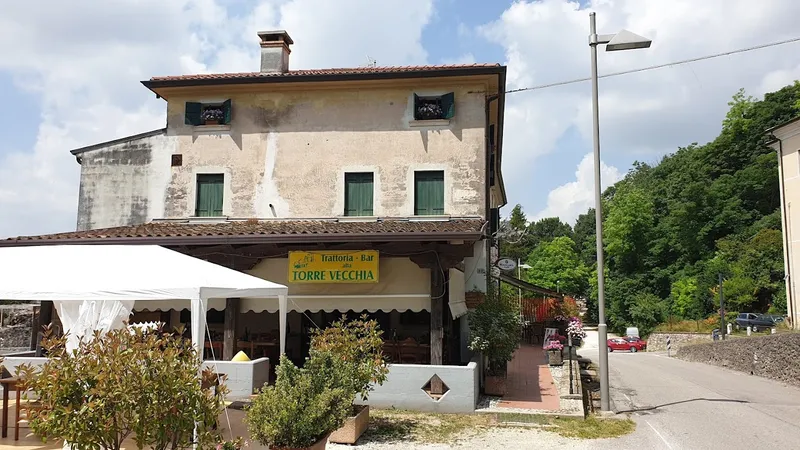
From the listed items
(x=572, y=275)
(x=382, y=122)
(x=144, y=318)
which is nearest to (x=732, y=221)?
(x=572, y=275)

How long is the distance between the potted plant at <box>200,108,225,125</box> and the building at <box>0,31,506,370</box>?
0.03 meters

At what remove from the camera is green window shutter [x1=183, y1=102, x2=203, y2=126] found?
15.9 m

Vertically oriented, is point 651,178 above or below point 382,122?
above

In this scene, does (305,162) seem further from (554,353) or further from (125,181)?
(554,353)

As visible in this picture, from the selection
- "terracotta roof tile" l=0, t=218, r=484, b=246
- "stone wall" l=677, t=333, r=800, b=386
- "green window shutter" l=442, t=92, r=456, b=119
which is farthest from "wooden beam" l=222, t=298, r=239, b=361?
"stone wall" l=677, t=333, r=800, b=386

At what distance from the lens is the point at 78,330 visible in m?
7.88

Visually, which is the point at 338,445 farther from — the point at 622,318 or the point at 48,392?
the point at 622,318

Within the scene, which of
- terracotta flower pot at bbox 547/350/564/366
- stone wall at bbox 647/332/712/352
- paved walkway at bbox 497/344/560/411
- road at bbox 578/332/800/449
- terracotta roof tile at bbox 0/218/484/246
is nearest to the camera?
road at bbox 578/332/800/449

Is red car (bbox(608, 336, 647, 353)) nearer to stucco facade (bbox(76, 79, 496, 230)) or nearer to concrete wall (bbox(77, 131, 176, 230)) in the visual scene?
stucco facade (bbox(76, 79, 496, 230))

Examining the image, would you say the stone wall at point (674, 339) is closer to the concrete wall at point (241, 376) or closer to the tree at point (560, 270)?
the tree at point (560, 270)

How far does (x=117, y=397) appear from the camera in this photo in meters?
3.93

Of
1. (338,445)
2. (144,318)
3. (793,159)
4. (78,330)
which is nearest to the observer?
(78,330)

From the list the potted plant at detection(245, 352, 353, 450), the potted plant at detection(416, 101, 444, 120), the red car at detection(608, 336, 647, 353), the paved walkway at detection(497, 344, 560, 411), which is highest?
the potted plant at detection(416, 101, 444, 120)

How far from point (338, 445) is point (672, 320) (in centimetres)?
4564
